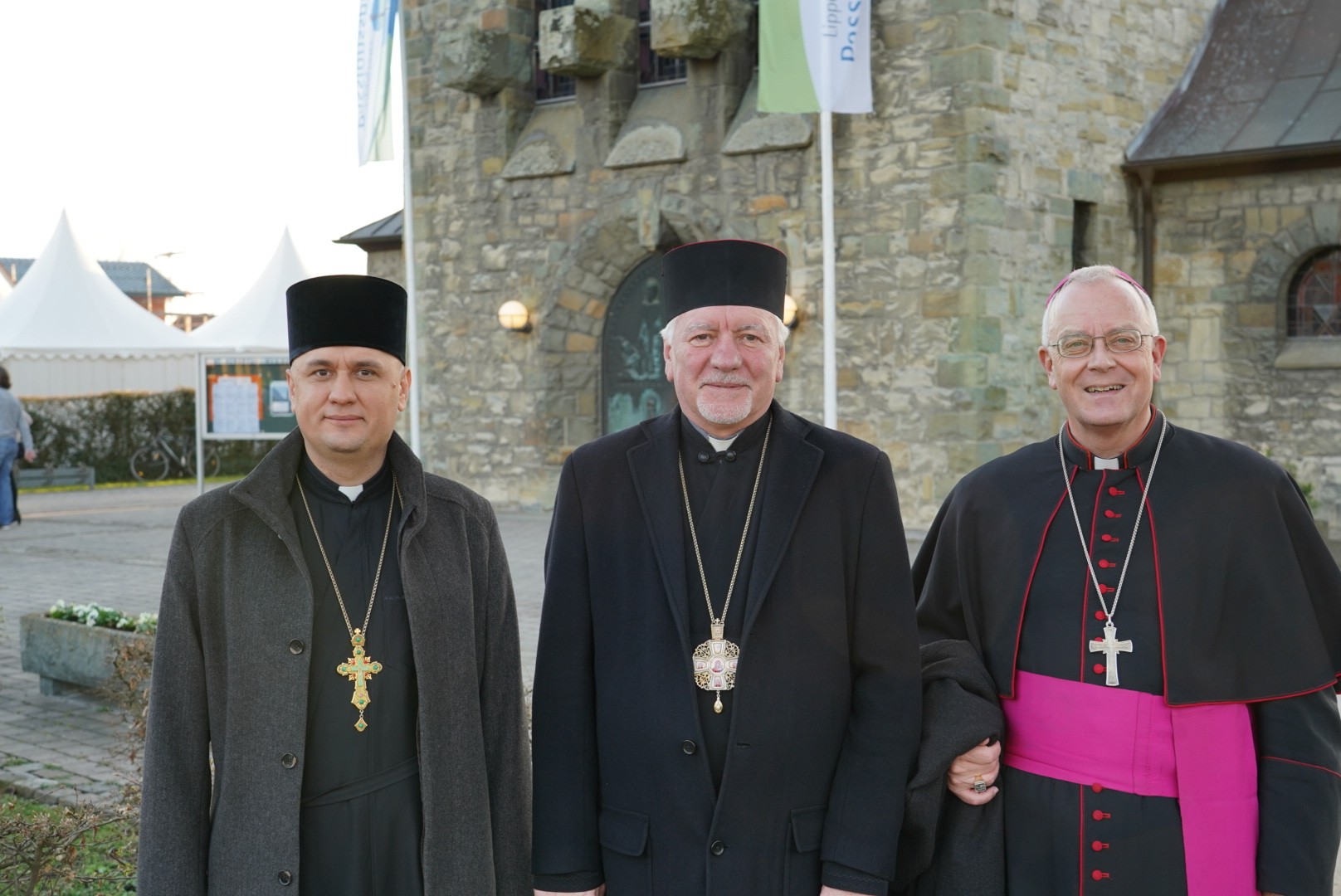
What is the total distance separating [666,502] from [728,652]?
326 mm

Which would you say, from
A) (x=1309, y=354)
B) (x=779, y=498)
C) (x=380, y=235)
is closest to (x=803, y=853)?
(x=779, y=498)

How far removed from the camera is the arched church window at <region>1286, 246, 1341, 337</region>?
1170 cm

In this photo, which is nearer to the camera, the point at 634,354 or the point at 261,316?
the point at 634,354

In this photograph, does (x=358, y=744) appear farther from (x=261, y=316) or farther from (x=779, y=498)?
(x=261, y=316)

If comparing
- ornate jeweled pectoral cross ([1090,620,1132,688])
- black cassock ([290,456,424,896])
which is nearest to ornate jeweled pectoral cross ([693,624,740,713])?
black cassock ([290,456,424,896])

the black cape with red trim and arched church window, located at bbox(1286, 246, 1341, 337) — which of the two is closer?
the black cape with red trim

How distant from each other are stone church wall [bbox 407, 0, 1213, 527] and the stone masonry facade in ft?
0.07

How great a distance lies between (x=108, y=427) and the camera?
906 inches

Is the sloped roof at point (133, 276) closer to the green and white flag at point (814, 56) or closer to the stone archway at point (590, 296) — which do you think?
the stone archway at point (590, 296)

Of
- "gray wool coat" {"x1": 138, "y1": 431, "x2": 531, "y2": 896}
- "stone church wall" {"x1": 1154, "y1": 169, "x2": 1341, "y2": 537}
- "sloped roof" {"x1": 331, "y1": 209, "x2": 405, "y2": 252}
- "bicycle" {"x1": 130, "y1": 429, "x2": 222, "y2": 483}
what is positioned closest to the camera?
"gray wool coat" {"x1": 138, "y1": 431, "x2": 531, "y2": 896}

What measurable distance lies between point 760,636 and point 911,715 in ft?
1.08

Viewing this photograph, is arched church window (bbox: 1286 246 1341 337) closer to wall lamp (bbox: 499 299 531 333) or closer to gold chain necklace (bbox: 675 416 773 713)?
wall lamp (bbox: 499 299 531 333)

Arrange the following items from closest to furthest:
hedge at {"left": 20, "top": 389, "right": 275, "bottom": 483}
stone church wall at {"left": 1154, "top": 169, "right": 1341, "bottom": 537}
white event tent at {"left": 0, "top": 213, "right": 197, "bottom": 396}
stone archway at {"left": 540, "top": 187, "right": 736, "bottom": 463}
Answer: stone church wall at {"left": 1154, "top": 169, "right": 1341, "bottom": 537}, stone archway at {"left": 540, "top": 187, "right": 736, "bottom": 463}, white event tent at {"left": 0, "top": 213, "right": 197, "bottom": 396}, hedge at {"left": 20, "top": 389, "right": 275, "bottom": 483}

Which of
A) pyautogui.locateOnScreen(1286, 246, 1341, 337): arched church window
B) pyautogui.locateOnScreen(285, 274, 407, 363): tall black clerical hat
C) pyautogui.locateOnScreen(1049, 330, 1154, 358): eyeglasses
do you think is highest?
pyautogui.locateOnScreen(1286, 246, 1341, 337): arched church window
